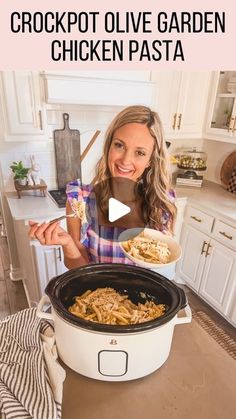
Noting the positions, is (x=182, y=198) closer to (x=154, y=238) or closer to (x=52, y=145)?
(x=52, y=145)

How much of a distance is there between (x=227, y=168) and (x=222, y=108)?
0.47 meters

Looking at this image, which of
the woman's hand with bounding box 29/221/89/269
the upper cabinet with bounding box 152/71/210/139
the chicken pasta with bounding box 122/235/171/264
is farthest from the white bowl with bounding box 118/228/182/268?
the upper cabinet with bounding box 152/71/210/139

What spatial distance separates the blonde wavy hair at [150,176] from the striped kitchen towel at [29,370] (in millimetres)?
446

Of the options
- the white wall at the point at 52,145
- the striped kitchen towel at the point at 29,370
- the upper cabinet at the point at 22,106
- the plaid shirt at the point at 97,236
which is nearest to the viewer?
the striped kitchen towel at the point at 29,370

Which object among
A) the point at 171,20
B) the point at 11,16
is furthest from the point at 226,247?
the point at 11,16

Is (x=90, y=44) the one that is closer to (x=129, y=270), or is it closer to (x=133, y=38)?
(x=133, y=38)

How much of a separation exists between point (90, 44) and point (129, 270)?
1017mm

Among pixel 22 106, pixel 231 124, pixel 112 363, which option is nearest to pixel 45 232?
pixel 112 363

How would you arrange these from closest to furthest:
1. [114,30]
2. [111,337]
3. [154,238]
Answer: [111,337], [154,238], [114,30]

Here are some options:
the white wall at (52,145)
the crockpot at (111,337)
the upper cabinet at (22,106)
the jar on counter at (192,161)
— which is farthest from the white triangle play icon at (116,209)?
the jar on counter at (192,161)

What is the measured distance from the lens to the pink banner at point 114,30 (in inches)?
43.4

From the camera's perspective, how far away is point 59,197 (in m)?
1.86

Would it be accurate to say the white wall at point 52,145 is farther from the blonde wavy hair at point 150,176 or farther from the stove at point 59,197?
the blonde wavy hair at point 150,176

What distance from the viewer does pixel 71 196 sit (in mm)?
1036
